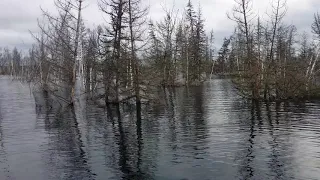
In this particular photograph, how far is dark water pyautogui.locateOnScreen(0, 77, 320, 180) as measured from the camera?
11.8 m

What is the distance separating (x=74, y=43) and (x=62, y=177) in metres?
23.8

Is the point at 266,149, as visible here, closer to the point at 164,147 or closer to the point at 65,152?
the point at 164,147

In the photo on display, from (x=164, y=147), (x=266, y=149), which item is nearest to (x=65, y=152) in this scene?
(x=164, y=147)

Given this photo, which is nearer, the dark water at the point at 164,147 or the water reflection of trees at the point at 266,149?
the water reflection of trees at the point at 266,149

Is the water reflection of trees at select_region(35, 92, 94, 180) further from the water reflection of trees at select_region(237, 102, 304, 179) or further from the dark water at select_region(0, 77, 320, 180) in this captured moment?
the water reflection of trees at select_region(237, 102, 304, 179)

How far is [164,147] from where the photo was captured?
49.2 ft

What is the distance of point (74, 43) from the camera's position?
3388cm

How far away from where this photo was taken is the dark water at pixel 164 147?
11.8 m

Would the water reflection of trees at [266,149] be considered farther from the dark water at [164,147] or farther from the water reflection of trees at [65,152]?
the water reflection of trees at [65,152]

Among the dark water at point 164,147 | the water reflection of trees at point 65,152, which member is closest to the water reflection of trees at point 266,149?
the dark water at point 164,147

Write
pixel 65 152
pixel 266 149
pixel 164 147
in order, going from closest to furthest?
pixel 266 149 < pixel 65 152 < pixel 164 147

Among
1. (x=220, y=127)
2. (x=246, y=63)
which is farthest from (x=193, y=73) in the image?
(x=220, y=127)

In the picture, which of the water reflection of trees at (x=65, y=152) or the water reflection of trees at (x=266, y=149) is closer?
the water reflection of trees at (x=266, y=149)

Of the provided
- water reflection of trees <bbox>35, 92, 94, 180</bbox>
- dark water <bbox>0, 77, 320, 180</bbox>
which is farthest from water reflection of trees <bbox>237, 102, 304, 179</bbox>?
water reflection of trees <bbox>35, 92, 94, 180</bbox>
